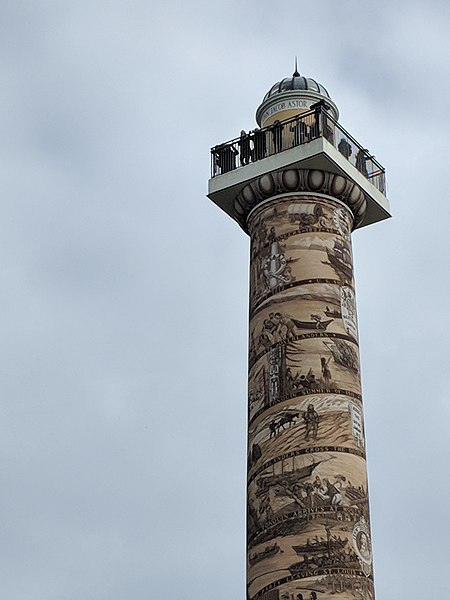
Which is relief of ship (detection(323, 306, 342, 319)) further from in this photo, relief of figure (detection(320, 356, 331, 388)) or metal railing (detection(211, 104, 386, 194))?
metal railing (detection(211, 104, 386, 194))

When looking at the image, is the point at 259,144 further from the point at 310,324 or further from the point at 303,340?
the point at 303,340

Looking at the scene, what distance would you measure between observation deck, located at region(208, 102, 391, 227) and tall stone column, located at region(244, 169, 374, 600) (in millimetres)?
166

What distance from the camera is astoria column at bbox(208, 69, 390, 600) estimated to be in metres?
16.0

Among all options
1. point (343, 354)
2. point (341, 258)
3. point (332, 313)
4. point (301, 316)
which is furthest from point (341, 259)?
point (343, 354)

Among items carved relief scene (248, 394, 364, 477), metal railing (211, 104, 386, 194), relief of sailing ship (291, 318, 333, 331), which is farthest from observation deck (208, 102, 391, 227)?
carved relief scene (248, 394, 364, 477)

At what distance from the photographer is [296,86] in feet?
65.6

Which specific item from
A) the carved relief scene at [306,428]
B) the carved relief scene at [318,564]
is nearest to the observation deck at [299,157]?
the carved relief scene at [306,428]

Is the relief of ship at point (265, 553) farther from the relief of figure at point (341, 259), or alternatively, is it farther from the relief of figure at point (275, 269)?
the relief of figure at point (341, 259)

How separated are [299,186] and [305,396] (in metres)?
3.31

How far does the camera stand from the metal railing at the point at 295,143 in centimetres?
1891

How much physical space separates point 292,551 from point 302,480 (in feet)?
Answer: 3.02

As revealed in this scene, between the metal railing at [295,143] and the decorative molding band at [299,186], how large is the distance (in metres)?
0.45

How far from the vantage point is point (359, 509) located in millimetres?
16422

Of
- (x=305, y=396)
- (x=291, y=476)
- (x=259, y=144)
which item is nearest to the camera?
(x=291, y=476)
